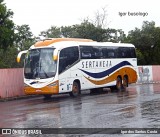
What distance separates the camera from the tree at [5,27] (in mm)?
27750

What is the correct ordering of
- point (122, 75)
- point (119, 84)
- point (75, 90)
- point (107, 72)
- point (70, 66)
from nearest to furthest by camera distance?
1. point (70, 66)
2. point (75, 90)
3. point (107, 72)
4. point (119, 84)
5. point (122, 75)

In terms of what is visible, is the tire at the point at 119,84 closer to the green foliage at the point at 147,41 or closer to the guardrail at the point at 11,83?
the guardrail at the point at 11,83

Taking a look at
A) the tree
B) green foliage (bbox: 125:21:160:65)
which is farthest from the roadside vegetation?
the tree

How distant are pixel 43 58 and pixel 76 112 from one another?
26.5 ft

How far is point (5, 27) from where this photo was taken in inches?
1118

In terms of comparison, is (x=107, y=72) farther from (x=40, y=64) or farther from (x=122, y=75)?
(x=40, y=64)

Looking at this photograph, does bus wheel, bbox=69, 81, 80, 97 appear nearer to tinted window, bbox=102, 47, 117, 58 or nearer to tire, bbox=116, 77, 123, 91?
tinted window, bbox=102, 47, 117, 58

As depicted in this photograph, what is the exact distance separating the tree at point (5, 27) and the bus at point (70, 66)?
3.77 meters

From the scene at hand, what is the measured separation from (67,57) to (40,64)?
1604mm

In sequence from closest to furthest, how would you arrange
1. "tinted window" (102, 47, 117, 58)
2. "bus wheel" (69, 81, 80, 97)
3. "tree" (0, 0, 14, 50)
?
"bus wheel" (69, 81, 80, 97), "tinted window" (102, 47, 117, 58), "tree" (0, 0, 14, 50)

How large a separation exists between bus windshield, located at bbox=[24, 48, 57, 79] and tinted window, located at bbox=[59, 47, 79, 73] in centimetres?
50

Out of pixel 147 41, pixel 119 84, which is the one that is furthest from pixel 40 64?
pixel 147 41

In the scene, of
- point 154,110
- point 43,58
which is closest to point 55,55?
point 43,58

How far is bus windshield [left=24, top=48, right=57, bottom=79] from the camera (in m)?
22.5
